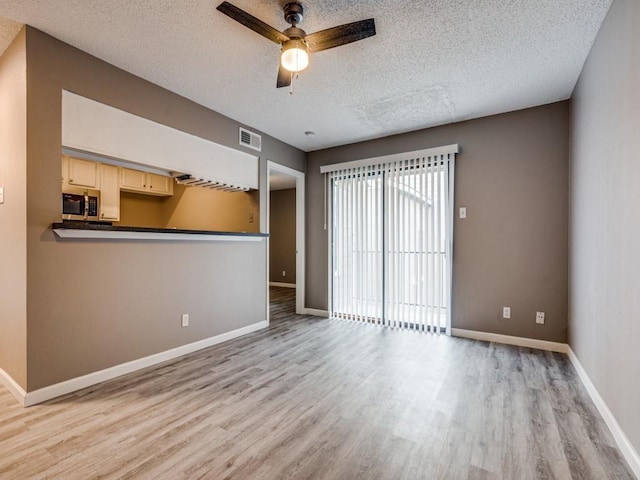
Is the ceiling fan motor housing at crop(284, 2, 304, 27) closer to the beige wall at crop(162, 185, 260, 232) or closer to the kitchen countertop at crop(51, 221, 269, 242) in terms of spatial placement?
the kitchen countertop at crop(51, 221, 269, 242)

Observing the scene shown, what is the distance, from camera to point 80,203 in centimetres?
375

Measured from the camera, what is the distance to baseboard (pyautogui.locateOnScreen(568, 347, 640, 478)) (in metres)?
1.55

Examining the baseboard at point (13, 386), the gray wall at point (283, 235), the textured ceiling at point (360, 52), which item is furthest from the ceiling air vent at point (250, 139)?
the gray wall at point (283, 235)

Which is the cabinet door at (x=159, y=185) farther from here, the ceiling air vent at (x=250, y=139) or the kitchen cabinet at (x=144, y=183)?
the ceiling air vent at (x=250, y=139)

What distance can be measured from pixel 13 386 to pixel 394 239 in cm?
391

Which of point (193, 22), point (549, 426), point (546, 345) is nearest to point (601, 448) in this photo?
point (549, 426)

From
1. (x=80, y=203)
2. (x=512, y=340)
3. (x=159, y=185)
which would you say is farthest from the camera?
(x=159, y=185)

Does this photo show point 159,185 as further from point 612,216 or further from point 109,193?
point 612,216

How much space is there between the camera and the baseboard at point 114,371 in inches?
86.0

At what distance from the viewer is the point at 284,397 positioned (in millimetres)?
2287

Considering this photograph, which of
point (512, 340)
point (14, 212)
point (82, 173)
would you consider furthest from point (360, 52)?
point (82, 173)

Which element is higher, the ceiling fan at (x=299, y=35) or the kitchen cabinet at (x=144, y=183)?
the ceiling fan at (x=299, y=35)

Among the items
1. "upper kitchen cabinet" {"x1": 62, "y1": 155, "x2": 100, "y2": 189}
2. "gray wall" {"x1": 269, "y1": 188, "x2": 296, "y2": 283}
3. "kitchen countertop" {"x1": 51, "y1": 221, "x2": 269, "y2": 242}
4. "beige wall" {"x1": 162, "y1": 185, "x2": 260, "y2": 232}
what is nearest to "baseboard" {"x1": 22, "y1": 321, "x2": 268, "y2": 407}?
"kitchen countertop" {"x1": 51, "y1": 221, "x2": 269, "y2": 242}

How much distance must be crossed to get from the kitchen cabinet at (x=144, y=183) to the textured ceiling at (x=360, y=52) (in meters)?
2.26
